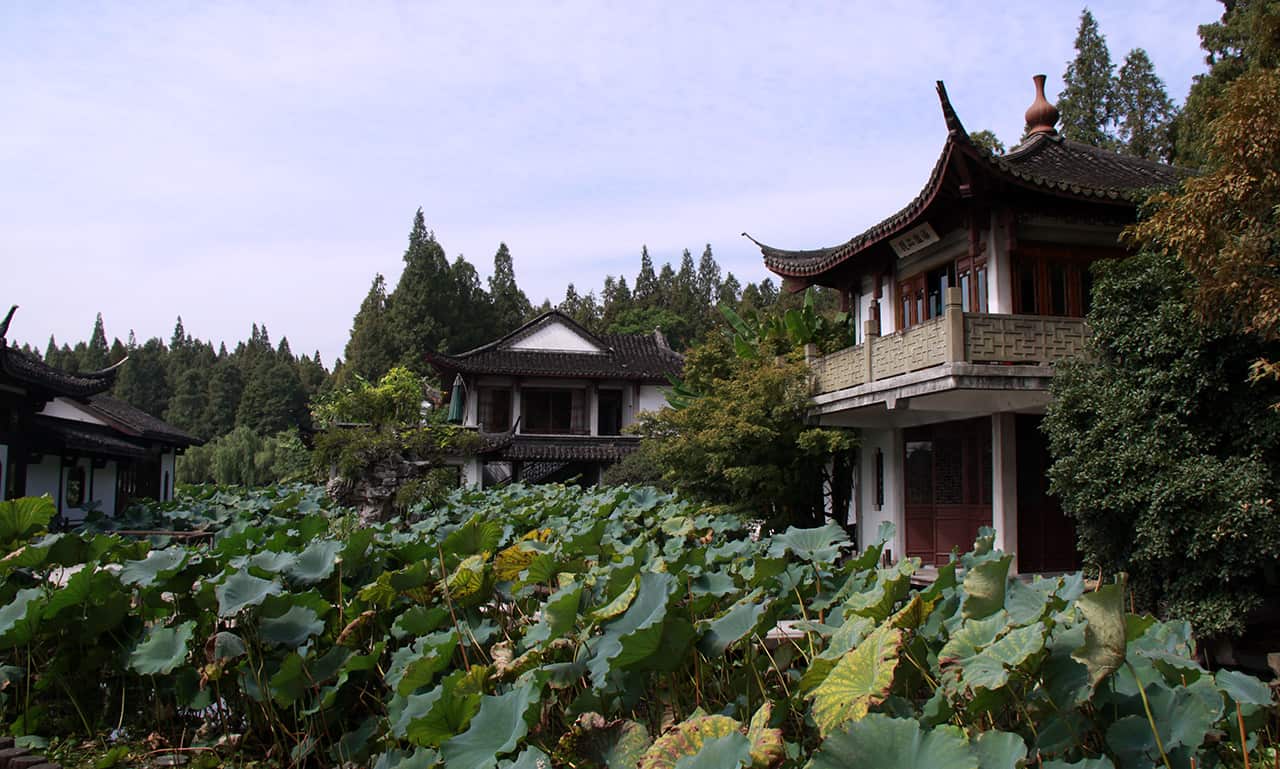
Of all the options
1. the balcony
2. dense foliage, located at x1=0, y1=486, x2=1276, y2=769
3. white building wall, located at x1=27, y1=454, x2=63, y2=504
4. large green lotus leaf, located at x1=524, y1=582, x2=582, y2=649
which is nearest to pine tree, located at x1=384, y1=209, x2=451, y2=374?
white building wall, located at x1=27, y1=454, x2=63, y2=504

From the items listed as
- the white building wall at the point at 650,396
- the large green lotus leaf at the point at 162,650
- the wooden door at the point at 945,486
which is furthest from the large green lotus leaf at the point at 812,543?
the white building wall at the point at 650,396

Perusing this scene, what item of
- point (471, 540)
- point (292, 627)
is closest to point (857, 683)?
point (292, 627)

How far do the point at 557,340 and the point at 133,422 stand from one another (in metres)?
11.6

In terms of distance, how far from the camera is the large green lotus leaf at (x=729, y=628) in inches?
107

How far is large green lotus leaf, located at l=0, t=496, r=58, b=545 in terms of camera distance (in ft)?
18.6

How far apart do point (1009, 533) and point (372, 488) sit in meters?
7.16

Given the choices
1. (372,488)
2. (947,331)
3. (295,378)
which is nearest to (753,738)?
(947,331)

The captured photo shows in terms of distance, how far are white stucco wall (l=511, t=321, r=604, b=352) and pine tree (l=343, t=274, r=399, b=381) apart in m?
15.4

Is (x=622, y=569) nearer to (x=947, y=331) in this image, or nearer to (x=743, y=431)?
(x=947, y=331)

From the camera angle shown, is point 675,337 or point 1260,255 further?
point 675,337

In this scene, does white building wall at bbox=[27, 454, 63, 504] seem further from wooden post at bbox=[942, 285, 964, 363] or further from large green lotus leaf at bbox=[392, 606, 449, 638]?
large green lotus leaf at bbox=[392, 606, 449, 638]

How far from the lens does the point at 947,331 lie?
30.7 feet

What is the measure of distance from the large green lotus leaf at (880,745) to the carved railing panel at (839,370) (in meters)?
9.66

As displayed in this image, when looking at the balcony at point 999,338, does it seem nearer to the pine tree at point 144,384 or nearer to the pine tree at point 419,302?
the pine tree at point 419,302
